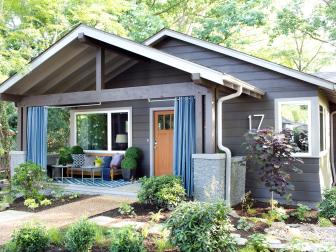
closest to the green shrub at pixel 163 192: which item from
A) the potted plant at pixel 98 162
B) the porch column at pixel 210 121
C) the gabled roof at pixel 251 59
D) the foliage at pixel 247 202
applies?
the porch column at pixel 210 121

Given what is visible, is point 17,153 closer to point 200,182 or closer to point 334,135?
point 200,182

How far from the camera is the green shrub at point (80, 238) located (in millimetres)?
4438

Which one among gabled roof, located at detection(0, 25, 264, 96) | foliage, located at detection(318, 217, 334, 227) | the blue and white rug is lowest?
foliage, located at detection(318, 217, 334, 227)

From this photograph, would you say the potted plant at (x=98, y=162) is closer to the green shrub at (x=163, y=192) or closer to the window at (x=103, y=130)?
the window at (x=103, y=130)

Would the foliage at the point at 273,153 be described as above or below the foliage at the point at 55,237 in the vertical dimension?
above

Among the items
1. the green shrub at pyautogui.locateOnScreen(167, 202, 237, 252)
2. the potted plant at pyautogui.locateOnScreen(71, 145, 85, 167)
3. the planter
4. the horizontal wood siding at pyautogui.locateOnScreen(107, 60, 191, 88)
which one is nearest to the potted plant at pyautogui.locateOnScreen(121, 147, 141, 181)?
the planter

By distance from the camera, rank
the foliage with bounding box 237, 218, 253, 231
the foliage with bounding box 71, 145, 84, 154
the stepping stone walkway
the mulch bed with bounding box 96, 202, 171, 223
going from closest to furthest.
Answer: the foliage with bounding box 237, 218, 253, 231 → the stepping stone walkway → the mulch bed with bounding box 96, 202, 171, 223 → the foliage with bounding box 71, 145, 84, 154

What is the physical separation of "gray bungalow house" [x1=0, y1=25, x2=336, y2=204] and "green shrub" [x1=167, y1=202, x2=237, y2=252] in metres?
2.45

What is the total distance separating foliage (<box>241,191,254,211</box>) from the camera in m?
7.36

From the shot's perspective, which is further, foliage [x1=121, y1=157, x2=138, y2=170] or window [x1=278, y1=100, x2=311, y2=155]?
foliage [x1=121, y1=157, x2=138, y2=170]

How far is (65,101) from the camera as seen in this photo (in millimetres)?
8484

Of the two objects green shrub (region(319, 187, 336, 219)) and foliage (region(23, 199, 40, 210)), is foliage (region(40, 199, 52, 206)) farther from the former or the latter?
green shrub (region(319, 187, 336, 219))

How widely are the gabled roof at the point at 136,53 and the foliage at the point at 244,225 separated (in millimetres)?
2312

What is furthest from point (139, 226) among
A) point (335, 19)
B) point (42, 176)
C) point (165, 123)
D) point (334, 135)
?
point (335, 19)
